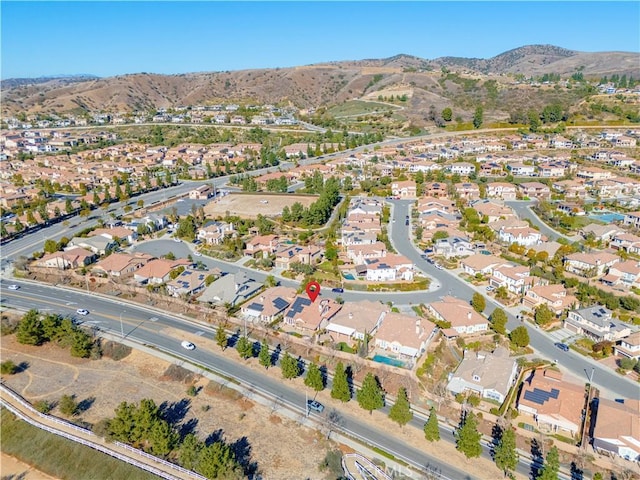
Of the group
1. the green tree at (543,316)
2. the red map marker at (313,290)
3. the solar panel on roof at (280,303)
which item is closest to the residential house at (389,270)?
the red map marker at (313,290)

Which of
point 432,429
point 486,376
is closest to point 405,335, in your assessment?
point 486,376

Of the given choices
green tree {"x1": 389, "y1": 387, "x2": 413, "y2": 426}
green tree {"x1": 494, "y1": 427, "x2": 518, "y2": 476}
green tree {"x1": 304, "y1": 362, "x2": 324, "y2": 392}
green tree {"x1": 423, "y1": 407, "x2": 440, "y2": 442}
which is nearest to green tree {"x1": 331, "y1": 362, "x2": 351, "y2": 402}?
green tree {"x1": 304, "y1": 362, "x2": 324, "y2": 392}

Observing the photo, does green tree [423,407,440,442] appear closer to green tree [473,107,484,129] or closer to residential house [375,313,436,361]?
residential house [375,313,436,361]

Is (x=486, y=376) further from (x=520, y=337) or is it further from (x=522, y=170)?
(x=522, y=170)

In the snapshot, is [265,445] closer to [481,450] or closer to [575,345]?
[481,450]

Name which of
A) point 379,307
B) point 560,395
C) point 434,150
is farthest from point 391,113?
point 560,395

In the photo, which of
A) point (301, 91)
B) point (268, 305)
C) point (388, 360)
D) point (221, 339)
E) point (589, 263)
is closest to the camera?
point (388, 360)
